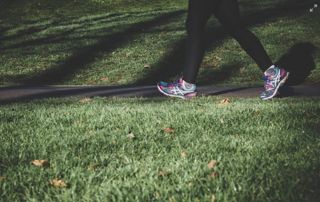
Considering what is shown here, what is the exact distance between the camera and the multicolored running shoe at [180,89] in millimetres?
5027

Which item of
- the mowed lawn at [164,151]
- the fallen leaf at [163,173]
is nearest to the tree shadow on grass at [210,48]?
the mowed lawn at [164,151]

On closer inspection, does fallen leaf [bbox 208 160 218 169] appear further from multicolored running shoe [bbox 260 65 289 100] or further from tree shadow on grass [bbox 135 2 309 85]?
tree shadow on grass [bbox 135 2 309 85]

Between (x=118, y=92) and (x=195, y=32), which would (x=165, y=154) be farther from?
(x=118, y=92)

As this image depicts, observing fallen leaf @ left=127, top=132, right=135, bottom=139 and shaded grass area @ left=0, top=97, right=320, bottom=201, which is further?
fallen leaf @ left=127, top=132, right=135, bottom=139

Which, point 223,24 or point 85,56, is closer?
point 223,24

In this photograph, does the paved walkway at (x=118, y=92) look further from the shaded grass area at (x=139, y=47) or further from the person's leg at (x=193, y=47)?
the shaded grass area at (x=139, y=47)

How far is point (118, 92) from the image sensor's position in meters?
7.04

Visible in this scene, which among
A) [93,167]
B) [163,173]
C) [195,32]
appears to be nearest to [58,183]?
[93,167]

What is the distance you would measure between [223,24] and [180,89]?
0.82 meters

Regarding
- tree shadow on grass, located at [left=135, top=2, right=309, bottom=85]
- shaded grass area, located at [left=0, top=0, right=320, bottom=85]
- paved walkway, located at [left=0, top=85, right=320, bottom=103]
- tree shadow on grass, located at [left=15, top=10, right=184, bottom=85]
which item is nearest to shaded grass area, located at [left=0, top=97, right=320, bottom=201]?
paved walkway, located at [left=0, top=85, right=320, bottom=103]

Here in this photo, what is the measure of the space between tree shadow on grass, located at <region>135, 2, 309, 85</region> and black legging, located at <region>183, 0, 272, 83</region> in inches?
169

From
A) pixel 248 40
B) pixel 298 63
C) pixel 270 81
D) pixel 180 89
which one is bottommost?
pixel 298 63

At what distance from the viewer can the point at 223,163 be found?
2.49 meters

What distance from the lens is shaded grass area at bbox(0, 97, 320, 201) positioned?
2105 mm
